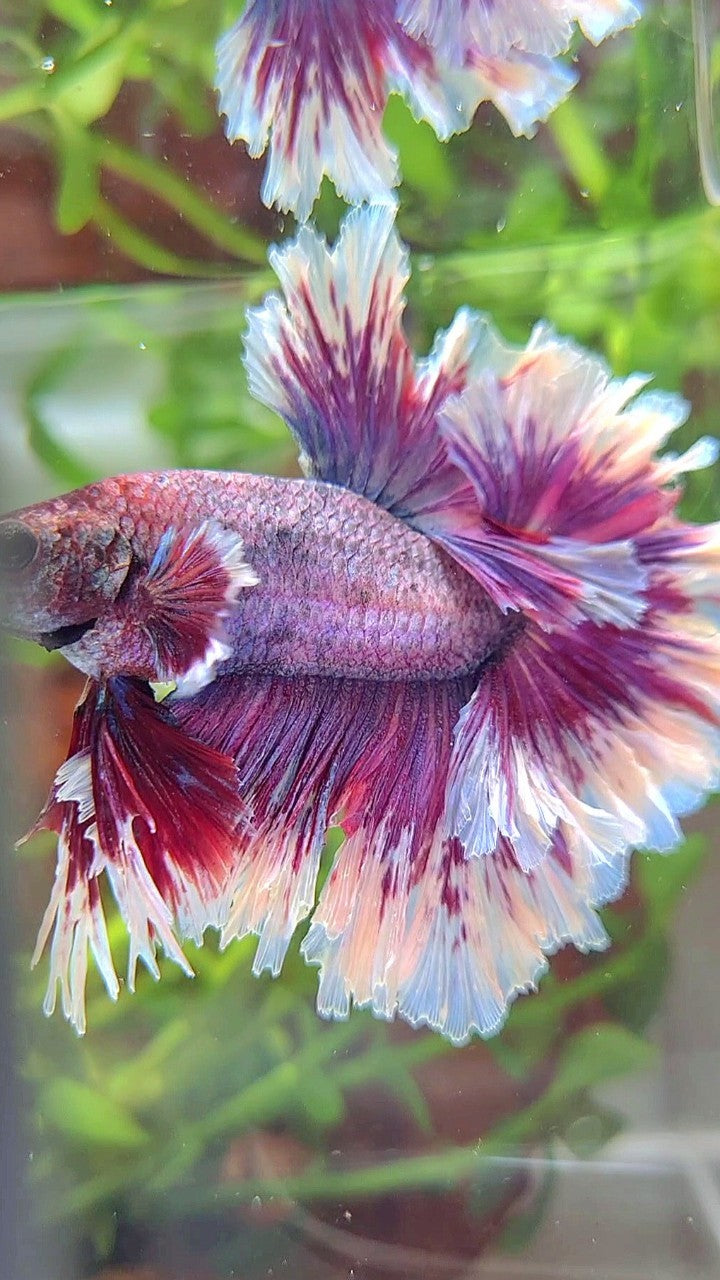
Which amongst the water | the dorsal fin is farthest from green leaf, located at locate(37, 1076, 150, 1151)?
the dorsal fin

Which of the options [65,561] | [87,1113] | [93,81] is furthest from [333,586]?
[87,1113]

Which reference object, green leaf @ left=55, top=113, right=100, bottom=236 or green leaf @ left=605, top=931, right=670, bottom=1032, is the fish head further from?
green leaf @ left=605, top=931, right=670, bottom=1032

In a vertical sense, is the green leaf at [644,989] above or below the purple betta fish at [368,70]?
below

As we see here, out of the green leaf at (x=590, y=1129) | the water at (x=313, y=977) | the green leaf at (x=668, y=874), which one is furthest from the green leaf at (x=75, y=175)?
the green leaf at (x=590, y=1129)

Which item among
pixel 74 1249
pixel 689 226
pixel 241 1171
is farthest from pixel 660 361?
pixel 74 1249

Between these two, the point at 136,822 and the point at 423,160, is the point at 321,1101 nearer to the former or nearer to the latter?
the point at 136,822

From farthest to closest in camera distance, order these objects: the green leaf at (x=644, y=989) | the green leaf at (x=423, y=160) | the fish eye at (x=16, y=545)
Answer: the green leaf at (x=644, y=989), the green leaf at (x=423, y=160), the fish eye at (x=16, y=545)

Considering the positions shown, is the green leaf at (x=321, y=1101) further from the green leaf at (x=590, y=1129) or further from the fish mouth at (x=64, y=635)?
the fish mouth at (x=64, y=635)
